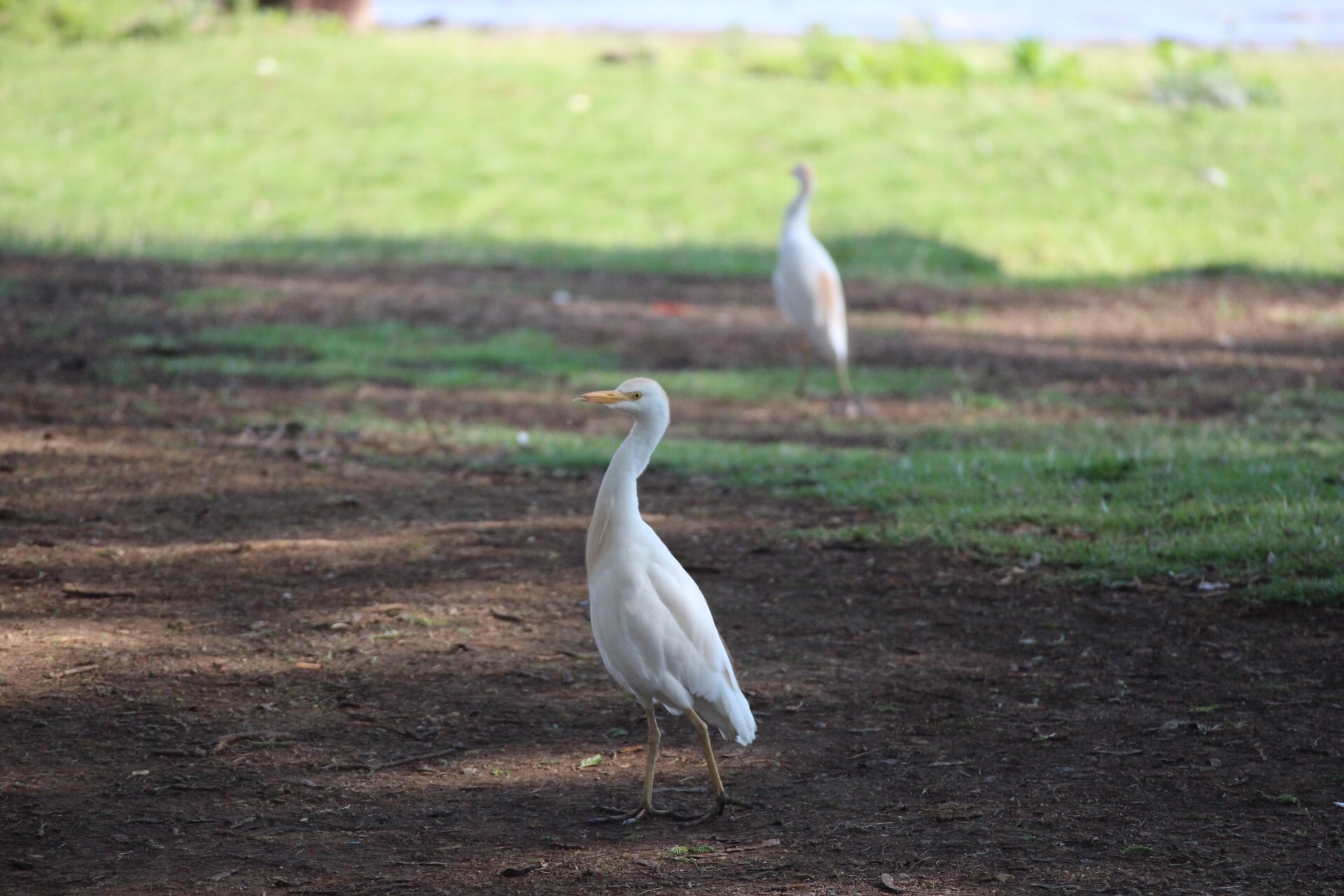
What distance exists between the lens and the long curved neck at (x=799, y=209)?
35.9 feet

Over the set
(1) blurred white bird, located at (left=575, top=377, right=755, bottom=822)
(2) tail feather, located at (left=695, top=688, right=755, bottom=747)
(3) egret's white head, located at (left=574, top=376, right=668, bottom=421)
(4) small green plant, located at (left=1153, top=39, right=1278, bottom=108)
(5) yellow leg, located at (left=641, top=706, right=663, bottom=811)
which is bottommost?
(5) yellow leg, located at (left=641, top=706, right=663, bottom=811)

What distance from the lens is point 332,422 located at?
841 centimetres

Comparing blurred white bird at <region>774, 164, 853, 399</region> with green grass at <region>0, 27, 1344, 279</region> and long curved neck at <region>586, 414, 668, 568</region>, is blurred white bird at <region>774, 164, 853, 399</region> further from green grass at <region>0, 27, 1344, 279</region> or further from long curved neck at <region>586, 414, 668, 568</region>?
long curved neck at <region>586, 414, 668, 568</region>

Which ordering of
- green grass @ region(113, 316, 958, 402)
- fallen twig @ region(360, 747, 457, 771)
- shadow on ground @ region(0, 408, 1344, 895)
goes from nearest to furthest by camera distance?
shadow on ground @ region(0, 408, 1344, 895), fallen twig @ region(360, 747, 457, 771), green grass @ region(113, 316, 958, 402)

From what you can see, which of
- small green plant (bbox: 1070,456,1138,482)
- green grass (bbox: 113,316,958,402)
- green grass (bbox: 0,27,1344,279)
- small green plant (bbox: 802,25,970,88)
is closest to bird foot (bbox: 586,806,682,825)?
small green plant (bbox: 1070,456,1138,482)

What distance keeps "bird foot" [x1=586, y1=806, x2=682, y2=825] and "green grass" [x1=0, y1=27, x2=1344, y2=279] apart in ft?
37.4

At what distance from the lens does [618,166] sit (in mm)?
17703

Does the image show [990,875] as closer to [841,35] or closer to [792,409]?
[792,409]

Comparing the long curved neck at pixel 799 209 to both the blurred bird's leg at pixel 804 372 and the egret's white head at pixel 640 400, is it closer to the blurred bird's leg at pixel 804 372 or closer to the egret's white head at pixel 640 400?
the blurred bird's leg at pixel 804 372

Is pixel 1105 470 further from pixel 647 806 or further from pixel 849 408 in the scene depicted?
pixel 647 806

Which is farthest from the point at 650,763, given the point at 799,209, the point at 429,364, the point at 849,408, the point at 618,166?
the point at 618,166

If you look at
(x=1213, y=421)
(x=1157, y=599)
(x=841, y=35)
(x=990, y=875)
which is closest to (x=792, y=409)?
(x=1213, y=421)

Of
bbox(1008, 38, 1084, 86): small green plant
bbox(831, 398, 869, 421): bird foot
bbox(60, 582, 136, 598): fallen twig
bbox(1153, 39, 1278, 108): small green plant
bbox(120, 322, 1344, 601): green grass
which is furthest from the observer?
bbox(1008, 38, 1084, 86): small green plant

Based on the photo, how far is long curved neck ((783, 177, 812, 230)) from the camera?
1095 cm
